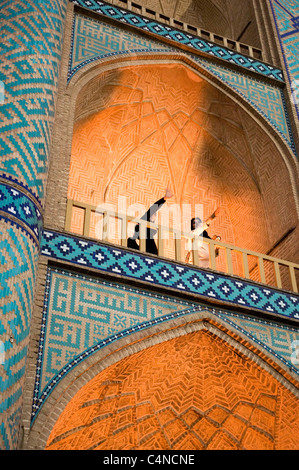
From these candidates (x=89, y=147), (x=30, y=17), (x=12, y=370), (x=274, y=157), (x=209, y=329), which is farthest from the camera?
(x=89, y=147)

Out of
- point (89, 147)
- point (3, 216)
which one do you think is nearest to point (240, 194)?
point (89, 147)

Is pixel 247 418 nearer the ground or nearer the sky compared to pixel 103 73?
nearer the ground

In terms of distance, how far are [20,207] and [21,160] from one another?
448 mm

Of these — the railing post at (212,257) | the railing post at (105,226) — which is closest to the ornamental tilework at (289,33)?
the railing post at (212,257)

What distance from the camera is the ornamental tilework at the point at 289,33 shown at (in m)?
8.71

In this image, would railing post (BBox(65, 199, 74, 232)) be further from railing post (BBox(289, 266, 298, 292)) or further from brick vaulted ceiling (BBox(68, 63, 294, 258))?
railing post (BBox(289, 266, 298, 292))

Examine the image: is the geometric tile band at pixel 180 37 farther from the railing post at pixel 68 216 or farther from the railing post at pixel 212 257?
the railing post at pixel 68 216

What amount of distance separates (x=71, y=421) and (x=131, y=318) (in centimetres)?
125

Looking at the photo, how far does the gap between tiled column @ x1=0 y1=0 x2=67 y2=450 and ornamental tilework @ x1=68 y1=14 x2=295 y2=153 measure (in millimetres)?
501

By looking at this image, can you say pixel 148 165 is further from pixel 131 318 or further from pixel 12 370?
pixel 12 370

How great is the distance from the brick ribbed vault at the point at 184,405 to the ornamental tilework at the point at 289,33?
12.5 feet

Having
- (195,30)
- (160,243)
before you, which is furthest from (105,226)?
(195,30)

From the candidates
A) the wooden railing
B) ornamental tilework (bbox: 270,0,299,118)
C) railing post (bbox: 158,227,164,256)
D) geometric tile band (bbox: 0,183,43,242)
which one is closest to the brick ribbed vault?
railing post (bbox: 158,227,164,256)

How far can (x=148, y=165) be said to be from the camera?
352 inches
